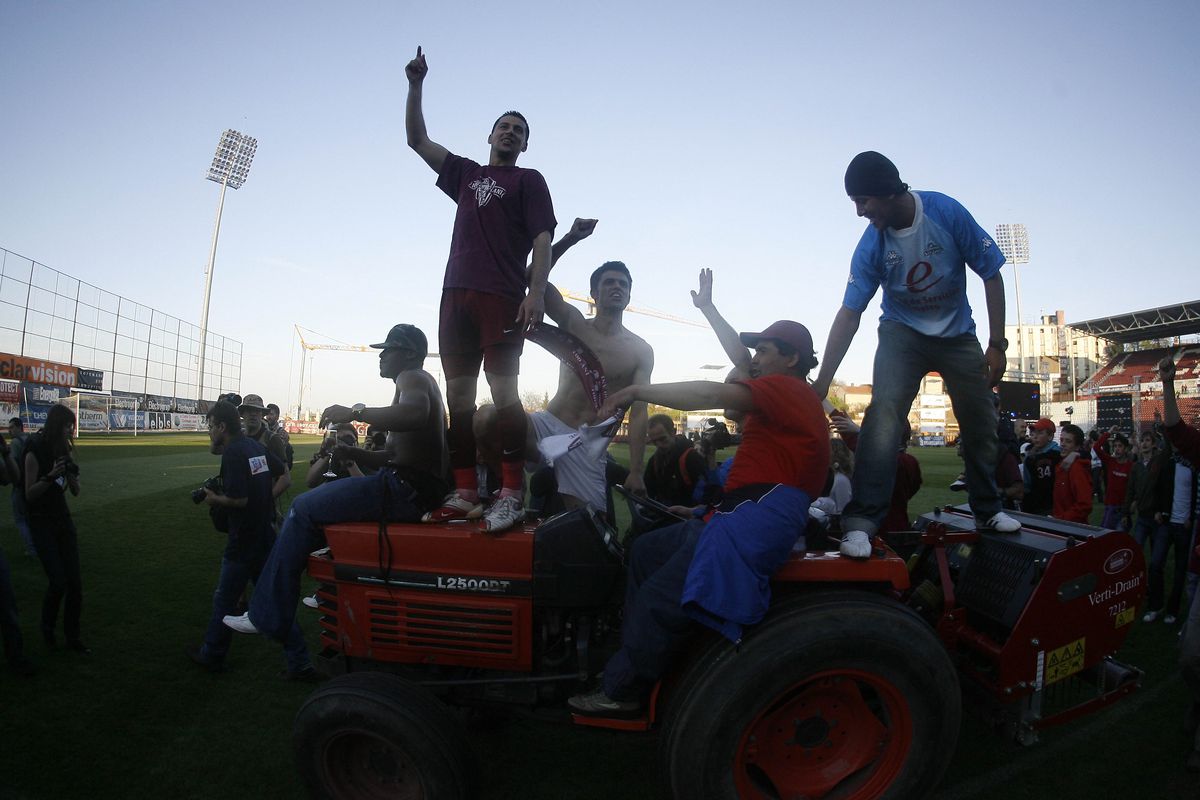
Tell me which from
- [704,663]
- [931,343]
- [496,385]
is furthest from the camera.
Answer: [931,343]

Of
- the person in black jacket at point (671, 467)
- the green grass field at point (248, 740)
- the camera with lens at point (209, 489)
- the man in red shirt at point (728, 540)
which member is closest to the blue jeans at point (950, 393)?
the man in red shirt at point (728, 540)

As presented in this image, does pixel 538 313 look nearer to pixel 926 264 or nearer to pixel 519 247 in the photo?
pixel 519 247

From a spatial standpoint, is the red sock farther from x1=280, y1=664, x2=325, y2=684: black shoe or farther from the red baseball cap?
x1=280, y1=664, x2=325, y2=684: black shoe

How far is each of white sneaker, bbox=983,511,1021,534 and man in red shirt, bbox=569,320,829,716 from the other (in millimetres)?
1085

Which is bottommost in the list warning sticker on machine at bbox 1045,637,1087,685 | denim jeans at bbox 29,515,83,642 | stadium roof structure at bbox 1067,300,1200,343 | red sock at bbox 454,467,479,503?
denim jeans at bbox 29,515,83,642

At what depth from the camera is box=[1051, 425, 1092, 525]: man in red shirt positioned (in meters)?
7.33

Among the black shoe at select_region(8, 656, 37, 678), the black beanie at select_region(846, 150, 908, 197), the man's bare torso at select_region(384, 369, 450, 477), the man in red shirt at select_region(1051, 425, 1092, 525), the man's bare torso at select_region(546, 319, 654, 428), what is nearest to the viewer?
the black beanie at select_region(846, 150, 908, 197)

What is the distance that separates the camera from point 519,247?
3.26 m

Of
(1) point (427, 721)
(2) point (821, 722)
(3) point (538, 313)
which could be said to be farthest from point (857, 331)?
(1) point (427, 721)

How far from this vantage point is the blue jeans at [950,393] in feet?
10.7

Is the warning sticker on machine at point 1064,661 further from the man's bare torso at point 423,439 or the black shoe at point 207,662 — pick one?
the black shoe at point 207,662

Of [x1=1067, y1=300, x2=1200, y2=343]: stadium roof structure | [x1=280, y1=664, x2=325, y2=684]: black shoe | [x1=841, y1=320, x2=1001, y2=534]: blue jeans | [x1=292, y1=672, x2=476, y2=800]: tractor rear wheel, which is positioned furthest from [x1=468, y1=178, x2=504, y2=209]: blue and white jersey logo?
[x1=1067, y1=300, x2=1200, y2=343]: stadium roof structure

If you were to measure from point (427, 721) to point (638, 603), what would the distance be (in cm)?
86

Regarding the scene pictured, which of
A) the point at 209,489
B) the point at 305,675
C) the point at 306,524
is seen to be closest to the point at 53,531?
the point at 209,489
